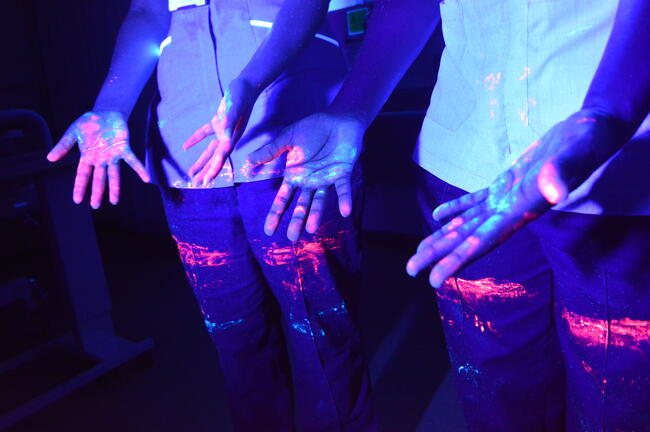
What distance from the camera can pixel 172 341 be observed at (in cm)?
188

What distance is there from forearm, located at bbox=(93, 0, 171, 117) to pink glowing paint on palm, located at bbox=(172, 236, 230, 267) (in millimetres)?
273

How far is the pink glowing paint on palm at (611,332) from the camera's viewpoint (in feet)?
1.84

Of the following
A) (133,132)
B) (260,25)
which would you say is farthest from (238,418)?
(133,132)

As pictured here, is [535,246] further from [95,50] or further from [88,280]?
[95,50]

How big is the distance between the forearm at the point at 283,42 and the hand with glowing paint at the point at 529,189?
407 millimetres

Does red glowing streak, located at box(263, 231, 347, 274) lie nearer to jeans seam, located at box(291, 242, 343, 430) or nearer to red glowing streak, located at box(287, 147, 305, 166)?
jeans seam, located at box(291, 242, 343, 430)

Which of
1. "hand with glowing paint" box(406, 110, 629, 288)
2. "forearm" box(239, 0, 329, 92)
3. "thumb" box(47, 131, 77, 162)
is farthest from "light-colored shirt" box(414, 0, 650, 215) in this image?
"thumb" box(47, 131, 77, 162)

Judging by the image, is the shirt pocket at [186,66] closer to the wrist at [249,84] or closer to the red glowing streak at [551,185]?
the wrist at [249,84]

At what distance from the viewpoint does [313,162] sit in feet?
2.34

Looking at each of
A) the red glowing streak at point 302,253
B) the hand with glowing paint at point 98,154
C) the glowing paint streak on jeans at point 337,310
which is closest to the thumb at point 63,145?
the hand with glowing paint at point 98,154

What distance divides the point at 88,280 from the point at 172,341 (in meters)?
0.38

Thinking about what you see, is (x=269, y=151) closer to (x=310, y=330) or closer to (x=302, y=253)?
(x=302, y=253)

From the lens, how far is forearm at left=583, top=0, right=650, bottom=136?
0.45 metres

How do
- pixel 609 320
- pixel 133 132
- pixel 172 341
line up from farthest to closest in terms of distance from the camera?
pixel 133 132
pixel 172 341
pixel 609 320
